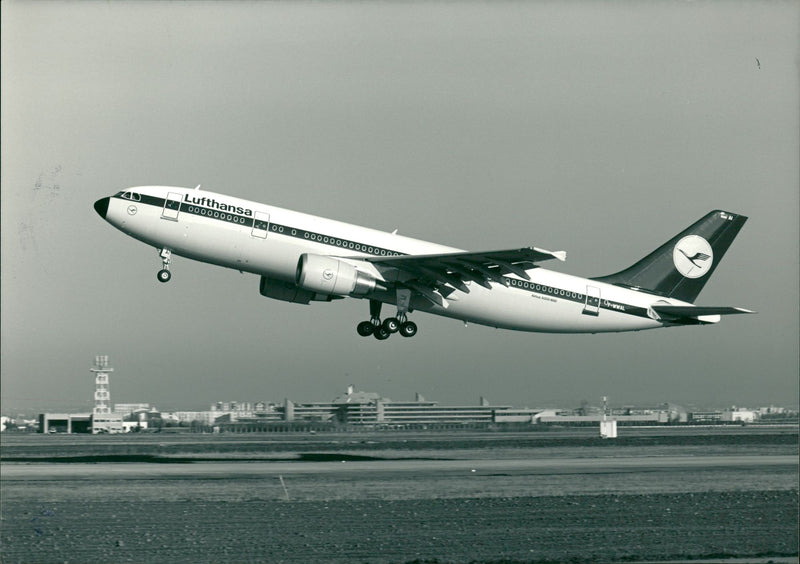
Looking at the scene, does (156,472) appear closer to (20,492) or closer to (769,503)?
(20,492)

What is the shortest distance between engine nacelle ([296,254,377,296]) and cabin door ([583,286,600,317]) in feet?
32.4

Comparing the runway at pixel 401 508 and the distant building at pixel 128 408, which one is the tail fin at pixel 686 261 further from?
the distant building at pixel 128 408

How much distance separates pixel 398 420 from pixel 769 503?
3567 inches

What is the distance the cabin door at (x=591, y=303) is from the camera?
40000mm

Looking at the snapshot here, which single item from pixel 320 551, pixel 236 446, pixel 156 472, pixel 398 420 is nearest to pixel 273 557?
pixel 320 551

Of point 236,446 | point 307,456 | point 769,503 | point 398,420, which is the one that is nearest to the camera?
point 769,503

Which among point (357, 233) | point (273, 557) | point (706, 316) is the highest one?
point (357, 233)

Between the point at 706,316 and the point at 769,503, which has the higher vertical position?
the point at 706,316

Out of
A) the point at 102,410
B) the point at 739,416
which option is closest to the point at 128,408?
the point at 102,410

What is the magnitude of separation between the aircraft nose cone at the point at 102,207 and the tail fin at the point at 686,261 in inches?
806

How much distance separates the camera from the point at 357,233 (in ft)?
120

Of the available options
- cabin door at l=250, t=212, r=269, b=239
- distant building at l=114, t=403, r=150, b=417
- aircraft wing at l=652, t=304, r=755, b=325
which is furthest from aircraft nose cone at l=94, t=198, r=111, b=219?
distant building at l=114, t=403, r=150, b=417

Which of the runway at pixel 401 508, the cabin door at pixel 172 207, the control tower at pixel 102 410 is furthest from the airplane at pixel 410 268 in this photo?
the control tower at pixel 102 410

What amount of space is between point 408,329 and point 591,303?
25.9 ft
